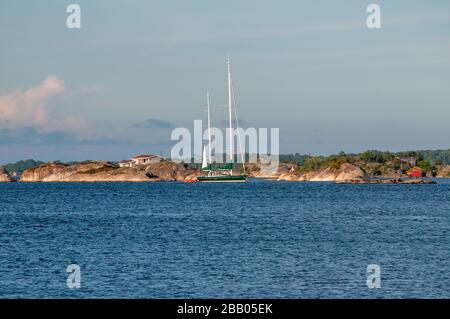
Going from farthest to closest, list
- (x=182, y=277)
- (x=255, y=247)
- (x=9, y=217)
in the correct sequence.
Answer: (x=9, y=217)
(x=255, y=247)
(x=182, y=277)

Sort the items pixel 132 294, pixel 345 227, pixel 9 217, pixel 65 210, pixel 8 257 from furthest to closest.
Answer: pixel 65 210 → pixel 9 217 → pixel 345 227 → pixel 8 257 → pixel 132 294

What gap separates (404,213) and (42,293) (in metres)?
67.0

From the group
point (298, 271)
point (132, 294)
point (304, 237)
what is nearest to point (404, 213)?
point (304, 237)

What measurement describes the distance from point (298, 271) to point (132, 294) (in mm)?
10463

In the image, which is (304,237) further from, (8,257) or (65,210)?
(65,210)

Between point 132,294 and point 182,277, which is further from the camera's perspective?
point 182,277

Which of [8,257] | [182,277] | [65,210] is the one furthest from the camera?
[65,210]

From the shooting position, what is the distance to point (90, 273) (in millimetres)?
42688

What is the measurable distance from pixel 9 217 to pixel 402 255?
54.3m

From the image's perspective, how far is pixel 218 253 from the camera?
5203 centimetres

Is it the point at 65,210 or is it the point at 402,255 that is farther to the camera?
the point at 65,210
